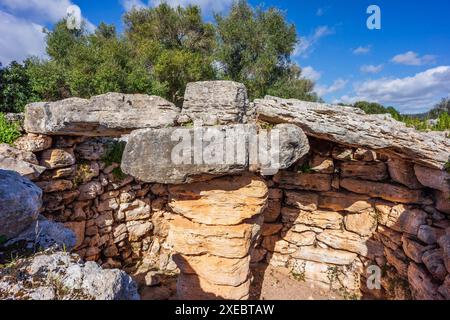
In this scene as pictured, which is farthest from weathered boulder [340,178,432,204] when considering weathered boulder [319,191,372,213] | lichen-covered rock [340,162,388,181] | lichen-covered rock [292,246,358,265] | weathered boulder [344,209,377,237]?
lichen-covered rock [292,246,358,265]

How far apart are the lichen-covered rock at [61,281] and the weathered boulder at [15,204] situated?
499 mm

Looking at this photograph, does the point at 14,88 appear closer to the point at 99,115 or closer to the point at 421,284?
the point at 99,115

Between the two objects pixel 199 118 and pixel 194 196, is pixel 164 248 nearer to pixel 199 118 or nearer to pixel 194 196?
pixel 194 196

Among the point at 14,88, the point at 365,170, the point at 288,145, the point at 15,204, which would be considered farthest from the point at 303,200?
the point at 14,88

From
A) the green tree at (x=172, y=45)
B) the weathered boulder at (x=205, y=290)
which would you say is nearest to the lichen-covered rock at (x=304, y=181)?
the weathered boulder at (x=205, y=290)

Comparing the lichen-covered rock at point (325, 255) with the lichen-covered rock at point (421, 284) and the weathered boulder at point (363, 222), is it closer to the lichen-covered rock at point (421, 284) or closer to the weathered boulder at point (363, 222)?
the weathered boulder at point (363, 222)

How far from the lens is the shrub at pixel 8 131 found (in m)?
6.24

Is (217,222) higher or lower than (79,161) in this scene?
lower

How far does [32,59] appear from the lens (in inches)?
526

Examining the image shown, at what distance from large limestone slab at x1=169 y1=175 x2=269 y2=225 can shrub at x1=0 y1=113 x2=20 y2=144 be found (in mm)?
4525

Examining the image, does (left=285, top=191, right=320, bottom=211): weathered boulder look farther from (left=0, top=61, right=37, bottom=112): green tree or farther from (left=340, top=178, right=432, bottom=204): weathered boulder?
(left=0, top=61, right=37, bottom=112): green tree

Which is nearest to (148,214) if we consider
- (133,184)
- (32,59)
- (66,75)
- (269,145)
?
(133,184)

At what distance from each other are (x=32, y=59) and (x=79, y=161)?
9854 mm

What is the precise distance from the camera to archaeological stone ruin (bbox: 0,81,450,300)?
526cm
